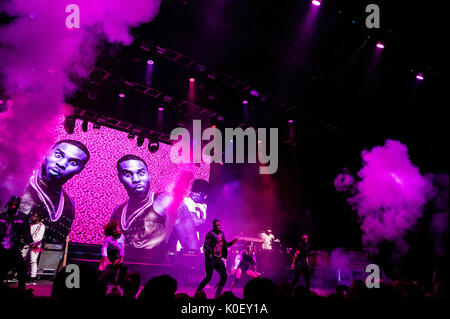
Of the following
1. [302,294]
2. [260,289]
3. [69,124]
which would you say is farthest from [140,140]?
[260,289]

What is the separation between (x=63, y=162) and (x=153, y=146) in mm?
3615

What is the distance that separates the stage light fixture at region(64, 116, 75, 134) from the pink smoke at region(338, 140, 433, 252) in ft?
37.8

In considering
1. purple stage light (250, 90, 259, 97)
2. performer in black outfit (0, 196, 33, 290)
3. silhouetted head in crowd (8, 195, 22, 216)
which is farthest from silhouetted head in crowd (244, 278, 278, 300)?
purple stage light (250, 90, 259, 97)

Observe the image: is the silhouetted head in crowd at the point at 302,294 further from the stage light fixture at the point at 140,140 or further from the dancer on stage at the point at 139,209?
the stage light fixture at the point at 140,140

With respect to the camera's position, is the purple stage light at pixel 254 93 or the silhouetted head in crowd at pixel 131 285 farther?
the purple stage light at pixel 254 93

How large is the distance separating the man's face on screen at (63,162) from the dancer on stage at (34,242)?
4.85ft

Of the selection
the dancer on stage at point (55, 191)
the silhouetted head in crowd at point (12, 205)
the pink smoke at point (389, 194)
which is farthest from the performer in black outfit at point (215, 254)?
the pink smoke at point (389, 194)

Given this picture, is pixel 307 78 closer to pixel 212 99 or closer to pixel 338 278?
pixel 212 99

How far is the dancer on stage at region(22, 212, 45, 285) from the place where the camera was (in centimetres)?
901

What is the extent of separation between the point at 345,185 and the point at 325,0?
830 centimetres

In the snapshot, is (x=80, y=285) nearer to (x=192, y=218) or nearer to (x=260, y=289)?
(x=260, y=289)

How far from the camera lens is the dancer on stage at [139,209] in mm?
12375

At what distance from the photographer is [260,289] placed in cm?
254
